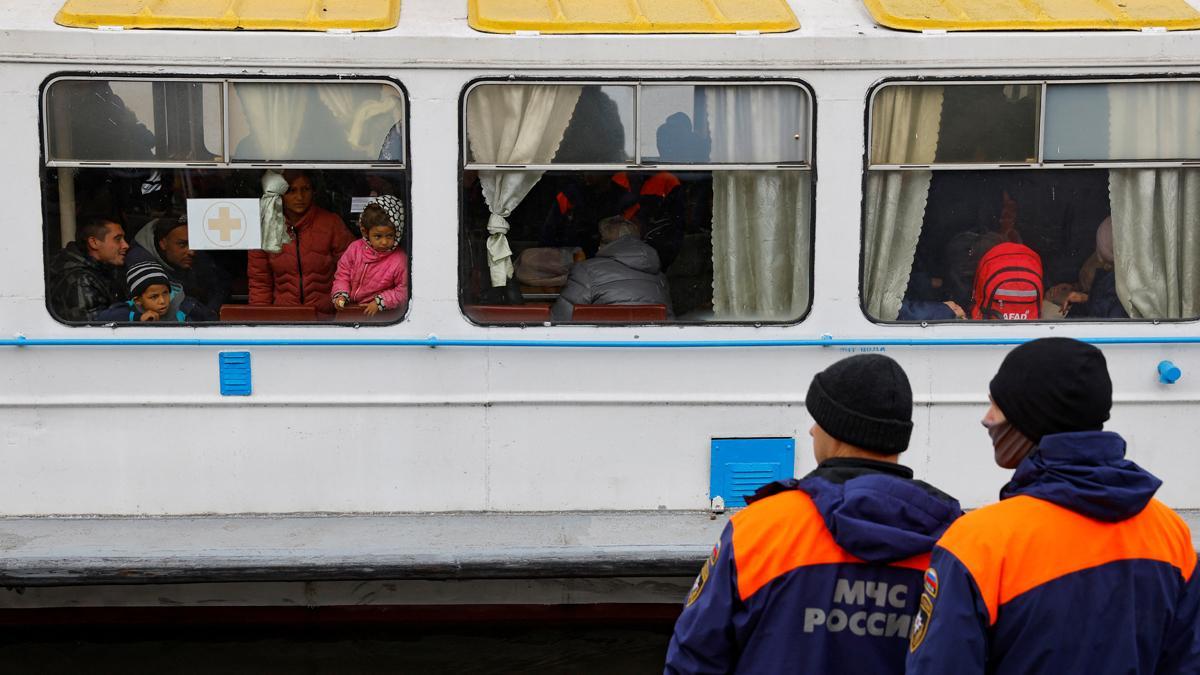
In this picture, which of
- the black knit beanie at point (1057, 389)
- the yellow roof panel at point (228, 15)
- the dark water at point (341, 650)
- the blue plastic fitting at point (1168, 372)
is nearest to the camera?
the black knit beanie at point (1057, 389)

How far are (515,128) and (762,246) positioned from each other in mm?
1061

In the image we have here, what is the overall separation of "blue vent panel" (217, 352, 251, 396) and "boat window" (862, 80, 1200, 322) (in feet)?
7.84

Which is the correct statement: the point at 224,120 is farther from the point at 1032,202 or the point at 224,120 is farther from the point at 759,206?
the point at 1032,202

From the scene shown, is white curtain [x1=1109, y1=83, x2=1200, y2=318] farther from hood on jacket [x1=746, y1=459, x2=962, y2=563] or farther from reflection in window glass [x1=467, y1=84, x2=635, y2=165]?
hood on jacket [x1=746, y1=459, x2=962, y2=563]

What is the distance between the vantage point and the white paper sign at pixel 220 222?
15.1 feet

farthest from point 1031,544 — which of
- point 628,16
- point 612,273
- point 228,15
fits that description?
point 228,15

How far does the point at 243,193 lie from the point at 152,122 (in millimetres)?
409

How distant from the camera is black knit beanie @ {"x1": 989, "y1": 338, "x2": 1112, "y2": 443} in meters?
2.15

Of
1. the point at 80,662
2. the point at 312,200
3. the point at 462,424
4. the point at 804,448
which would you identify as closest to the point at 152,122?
the point at 312,200

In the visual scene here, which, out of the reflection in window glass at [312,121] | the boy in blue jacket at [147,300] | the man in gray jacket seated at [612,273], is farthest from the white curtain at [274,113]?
the man in gray jacket seated at [612,273]

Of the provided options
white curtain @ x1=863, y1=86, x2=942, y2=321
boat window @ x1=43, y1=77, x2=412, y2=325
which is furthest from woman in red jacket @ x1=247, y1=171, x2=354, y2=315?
white curtain @ x1=863, y1=86, x2=942, y2=321

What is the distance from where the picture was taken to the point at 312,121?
459cm

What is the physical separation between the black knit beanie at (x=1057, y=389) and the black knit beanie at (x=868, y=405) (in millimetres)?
200

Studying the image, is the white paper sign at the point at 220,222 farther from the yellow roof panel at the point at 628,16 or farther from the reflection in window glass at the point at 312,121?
the yellow roof panel at the point at 628,16
